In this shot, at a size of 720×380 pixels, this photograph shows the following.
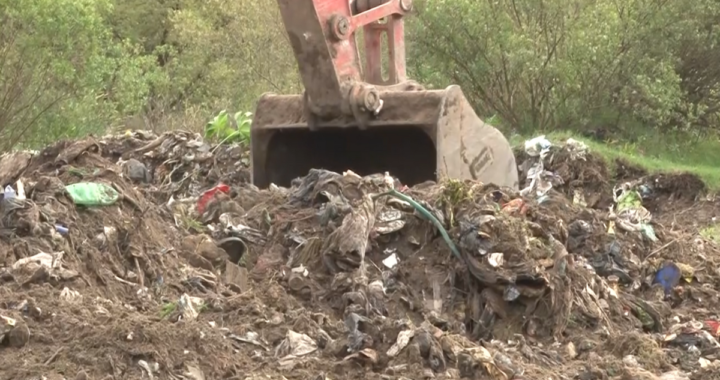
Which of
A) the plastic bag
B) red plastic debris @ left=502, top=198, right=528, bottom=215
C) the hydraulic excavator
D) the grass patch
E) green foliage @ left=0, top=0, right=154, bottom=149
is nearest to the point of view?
the plastic bag

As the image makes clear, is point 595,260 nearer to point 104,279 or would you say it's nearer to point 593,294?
point 593,294

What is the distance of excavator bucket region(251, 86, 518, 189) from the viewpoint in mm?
7664

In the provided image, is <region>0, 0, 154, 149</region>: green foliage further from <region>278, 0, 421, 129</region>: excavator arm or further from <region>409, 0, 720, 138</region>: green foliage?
<region>278, 0, 421, 129</region>: excavator arm

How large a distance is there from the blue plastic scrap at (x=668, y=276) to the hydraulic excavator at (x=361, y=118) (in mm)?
1504

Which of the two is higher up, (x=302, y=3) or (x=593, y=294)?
(x=302, y=3)

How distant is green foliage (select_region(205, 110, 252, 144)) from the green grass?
A: 3.27 m

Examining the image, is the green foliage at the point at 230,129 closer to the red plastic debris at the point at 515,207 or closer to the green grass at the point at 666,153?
the green grass at the point at 666,153

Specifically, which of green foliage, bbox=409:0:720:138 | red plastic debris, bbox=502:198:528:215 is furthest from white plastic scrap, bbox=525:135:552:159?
red plastic debris, bbox=502:198:528:215

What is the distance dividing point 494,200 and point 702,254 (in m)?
1.62

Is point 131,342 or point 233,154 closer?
point 131,342

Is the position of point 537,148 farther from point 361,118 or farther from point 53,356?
point 53,356

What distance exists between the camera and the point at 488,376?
4.98 m

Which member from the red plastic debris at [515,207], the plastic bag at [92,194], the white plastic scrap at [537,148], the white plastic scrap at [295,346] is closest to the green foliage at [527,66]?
the white plastic scrap at [537,148]

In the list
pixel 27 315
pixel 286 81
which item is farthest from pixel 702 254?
pixel 286 81
